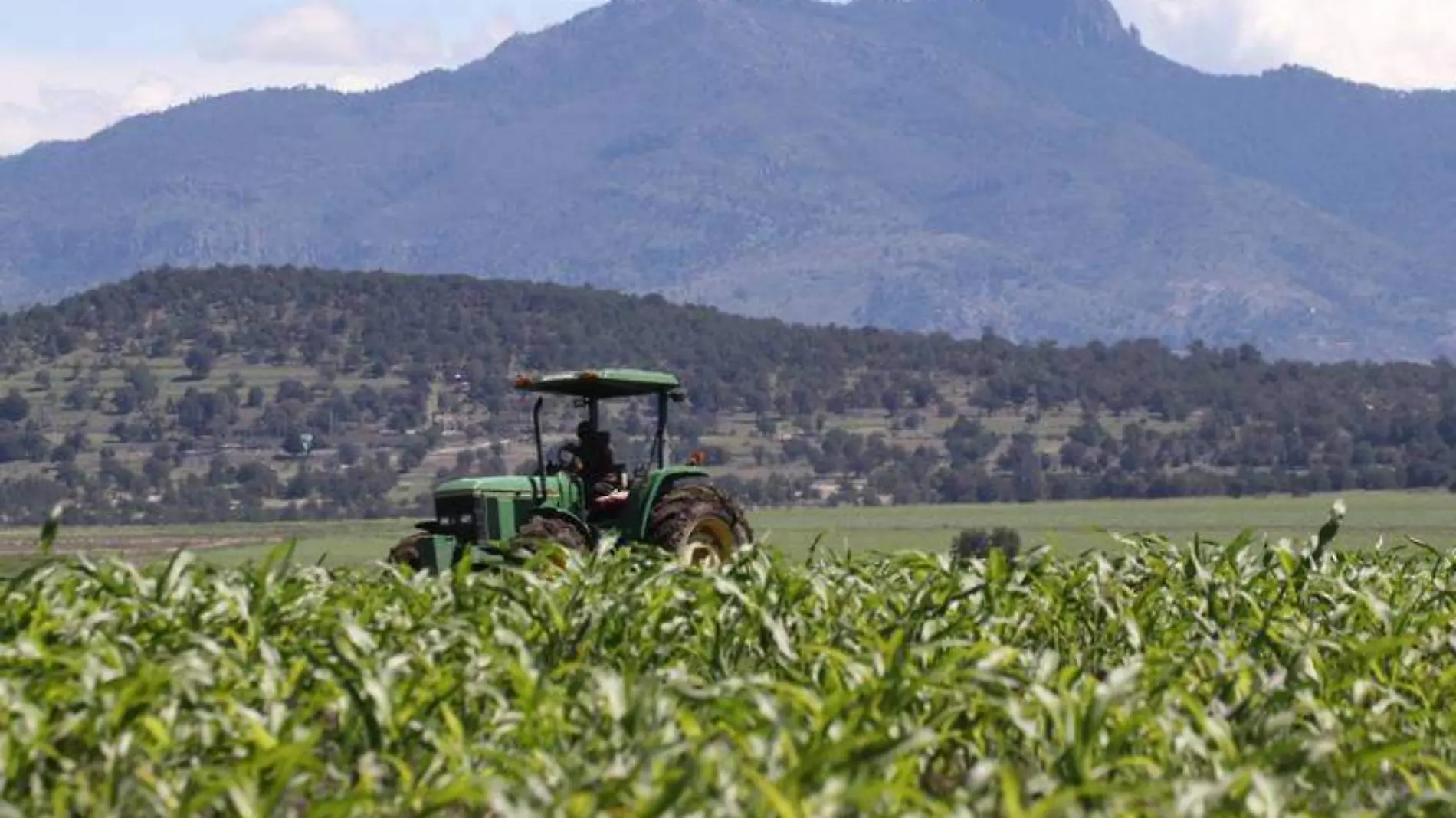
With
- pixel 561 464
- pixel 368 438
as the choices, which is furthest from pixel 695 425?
pixel 561 464

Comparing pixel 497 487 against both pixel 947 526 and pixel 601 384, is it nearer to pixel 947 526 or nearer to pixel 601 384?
pixel 601 384

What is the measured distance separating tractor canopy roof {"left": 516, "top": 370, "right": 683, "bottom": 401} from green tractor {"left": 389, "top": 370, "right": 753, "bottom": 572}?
0.01 m

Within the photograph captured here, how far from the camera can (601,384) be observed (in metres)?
22.6

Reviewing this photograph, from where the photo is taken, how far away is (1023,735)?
29.8 feet

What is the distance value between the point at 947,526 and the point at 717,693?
365 ft

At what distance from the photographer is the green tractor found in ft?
70.9

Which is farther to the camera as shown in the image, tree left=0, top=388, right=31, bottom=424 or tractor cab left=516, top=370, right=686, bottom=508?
tree left=0, top=388, right=31, bottom=424

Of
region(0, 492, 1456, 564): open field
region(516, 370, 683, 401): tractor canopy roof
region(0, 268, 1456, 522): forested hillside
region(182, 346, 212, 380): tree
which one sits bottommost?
region(0, 492, 1456, 564): open field

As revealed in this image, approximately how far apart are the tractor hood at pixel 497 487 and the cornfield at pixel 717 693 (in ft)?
31.6

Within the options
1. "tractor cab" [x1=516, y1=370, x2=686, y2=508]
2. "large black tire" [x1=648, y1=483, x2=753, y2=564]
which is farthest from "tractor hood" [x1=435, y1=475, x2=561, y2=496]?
"large black tire" [x1=648, y1=483, x2=753, y2=564]

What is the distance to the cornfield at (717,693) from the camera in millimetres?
7387

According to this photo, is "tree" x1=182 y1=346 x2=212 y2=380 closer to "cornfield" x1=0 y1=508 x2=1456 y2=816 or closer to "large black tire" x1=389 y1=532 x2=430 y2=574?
"large black tire" x1=389 y1=532 x2=430 y2=574

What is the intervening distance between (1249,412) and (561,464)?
176312mm

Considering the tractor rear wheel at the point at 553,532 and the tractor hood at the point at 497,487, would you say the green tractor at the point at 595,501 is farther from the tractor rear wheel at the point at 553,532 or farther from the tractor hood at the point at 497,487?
the tractor rear wheel at the point at 553,532
